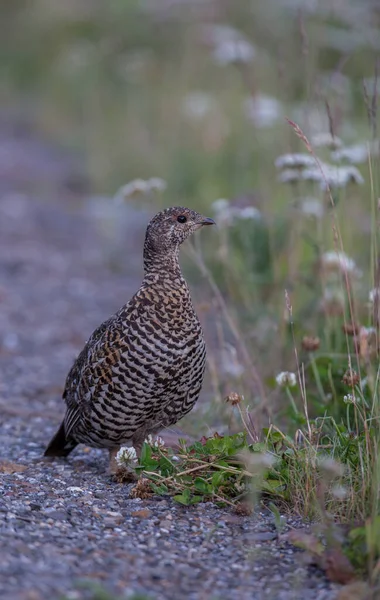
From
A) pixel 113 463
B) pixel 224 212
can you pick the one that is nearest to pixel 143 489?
pixel 113 463

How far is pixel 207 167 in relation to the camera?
10.4 meters

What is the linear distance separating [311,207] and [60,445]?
7.44ft

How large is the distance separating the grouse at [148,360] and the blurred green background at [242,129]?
506mm

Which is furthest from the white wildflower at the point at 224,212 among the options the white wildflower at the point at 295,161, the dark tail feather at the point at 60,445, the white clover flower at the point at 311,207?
the dark tail feather at the point at 60,445

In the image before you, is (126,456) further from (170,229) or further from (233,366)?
(233,366)

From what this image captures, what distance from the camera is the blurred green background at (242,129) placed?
18.6 feet

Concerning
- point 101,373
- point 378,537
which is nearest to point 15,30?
point 101,373

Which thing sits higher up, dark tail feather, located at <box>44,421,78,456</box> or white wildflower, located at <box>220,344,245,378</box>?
white wildflower, located at <box>220,344,245,378</box>

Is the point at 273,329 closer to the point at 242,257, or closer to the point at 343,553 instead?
the point at 242,257

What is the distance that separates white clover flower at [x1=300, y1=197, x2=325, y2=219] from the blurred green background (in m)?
0.02

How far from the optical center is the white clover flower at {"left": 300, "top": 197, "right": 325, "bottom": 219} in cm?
583

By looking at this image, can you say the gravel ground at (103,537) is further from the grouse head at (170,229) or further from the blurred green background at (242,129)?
the grouse head at (170,229)

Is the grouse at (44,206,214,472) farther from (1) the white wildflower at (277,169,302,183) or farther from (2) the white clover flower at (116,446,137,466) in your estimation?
(1) the white wildflower at (277,169,302,183)

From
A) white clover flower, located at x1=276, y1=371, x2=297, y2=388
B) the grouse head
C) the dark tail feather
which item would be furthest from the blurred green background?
the dark tail feather
